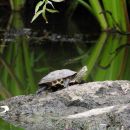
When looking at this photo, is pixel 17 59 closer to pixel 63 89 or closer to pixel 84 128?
pixel 63 89

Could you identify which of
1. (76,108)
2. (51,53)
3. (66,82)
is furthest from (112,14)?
(76,108)

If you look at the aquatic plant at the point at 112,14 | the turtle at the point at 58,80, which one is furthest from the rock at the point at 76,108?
the aquatic plant at the point at 112,14

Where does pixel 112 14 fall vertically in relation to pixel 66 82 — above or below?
above

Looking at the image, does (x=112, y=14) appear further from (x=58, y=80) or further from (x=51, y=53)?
(x=58, y=80)

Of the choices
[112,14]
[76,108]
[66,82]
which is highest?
[112,14]

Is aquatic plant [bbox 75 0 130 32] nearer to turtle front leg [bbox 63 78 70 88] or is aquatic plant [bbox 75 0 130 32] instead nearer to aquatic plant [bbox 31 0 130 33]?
aquatic plant [bbox 31 0 130 33]

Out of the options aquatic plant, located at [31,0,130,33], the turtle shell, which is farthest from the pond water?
the turtle shell

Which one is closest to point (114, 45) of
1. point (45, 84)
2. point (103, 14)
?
point (103, 14)
